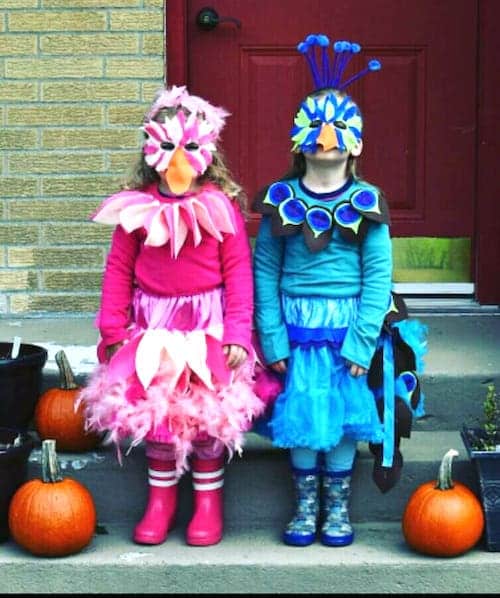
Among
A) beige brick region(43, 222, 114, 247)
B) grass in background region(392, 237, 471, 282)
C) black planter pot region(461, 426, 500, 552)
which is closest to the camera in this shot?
black planter pot region(461, 426, 500, 552)

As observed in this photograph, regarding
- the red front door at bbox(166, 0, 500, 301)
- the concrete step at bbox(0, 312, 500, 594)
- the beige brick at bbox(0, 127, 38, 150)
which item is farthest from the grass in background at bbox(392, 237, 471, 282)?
the beige brick at bbox(0, 127, 38, 150)

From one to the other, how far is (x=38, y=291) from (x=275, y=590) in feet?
7.14

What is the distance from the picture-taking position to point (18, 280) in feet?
18.9

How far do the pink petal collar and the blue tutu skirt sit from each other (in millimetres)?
342

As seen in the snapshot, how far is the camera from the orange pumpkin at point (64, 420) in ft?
14.9

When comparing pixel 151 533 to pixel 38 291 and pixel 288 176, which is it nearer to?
pixel 288 176

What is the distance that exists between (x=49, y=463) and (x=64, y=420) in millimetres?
385

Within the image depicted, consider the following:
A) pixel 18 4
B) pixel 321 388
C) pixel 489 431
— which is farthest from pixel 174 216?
pixel 18 4

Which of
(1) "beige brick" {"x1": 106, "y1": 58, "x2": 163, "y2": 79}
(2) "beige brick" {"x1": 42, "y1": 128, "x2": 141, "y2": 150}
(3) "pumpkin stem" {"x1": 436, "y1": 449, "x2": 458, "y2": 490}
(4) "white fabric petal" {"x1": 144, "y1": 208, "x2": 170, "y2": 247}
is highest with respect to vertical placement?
(1) "beige brick" {"x1": 106, "y1": 58, "x2": 163, "y2": 79}

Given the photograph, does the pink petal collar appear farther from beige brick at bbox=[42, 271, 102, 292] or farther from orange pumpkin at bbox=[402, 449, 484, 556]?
beige brick at bbox=[42, 271, 102, 292]

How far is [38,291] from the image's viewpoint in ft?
18.9

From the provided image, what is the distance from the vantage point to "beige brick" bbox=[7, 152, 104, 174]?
5672 mm

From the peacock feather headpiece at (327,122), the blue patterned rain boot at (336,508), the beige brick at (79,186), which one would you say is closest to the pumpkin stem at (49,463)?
the blue patterned rain boot at (336,508)

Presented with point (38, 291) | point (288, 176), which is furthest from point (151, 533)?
point (38, 291)
